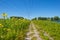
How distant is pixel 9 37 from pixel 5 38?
456 mm

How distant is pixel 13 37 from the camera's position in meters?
6.68

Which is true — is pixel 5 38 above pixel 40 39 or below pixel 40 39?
above

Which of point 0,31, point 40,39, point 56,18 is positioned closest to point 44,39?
point 40,39

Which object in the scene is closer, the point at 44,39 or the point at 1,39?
the point at 1,39

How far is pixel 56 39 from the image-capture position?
29.1ft

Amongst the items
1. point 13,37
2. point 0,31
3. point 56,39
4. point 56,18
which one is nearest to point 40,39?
point 56,39

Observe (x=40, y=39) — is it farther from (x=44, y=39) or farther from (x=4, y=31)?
(x=4, y=31)

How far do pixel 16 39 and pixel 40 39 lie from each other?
2.60 m

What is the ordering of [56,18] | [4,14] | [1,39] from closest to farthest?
[1,39]
[4,14]
[56,18]

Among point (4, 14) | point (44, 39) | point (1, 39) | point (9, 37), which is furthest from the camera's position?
point (44, 39)

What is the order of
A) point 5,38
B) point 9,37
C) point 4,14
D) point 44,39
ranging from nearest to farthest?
1. point 5,38
2. point 9,37
3. point 4,14
4. point 44,39

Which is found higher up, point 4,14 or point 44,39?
point 4,14

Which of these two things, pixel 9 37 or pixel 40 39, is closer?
pixel 9 37

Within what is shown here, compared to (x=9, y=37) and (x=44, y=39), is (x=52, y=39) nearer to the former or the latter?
(x=44, y=39)
